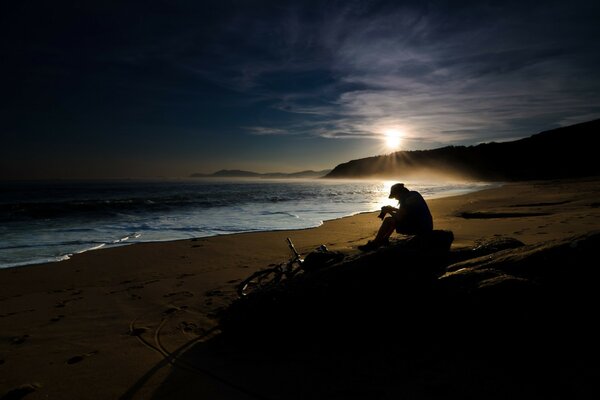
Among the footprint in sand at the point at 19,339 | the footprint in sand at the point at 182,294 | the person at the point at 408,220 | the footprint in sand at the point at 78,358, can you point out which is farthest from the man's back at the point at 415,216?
the footprint in sand at the point at 19,339

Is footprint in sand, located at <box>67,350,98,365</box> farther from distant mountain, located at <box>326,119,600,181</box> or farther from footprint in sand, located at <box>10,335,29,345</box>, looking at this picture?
distant mountain, located at <box>326,119,600,181</box>

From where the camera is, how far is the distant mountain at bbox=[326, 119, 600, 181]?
64875 millimetres

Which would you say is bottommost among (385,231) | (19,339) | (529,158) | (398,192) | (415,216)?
(19,339)

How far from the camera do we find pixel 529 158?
8000 centimetres

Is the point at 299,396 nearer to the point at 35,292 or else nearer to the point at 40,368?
the point at 40,368

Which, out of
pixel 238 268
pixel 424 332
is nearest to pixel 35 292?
pixel 238 268

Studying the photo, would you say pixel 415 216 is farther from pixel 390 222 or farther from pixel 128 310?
pixel 128 310

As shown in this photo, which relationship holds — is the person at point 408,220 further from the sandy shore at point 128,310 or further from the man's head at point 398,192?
the sandy shore at point 128,310

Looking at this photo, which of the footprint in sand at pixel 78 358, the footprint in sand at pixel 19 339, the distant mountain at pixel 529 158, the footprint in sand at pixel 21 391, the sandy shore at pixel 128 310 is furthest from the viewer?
the distant mountain at pixel 529 158

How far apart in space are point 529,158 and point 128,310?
317ft

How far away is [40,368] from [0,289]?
4.51 meters

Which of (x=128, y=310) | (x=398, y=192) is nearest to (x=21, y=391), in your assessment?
(x=128, y=310)

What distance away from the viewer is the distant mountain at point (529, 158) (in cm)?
6488

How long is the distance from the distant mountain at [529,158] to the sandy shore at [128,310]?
67.8 meters
